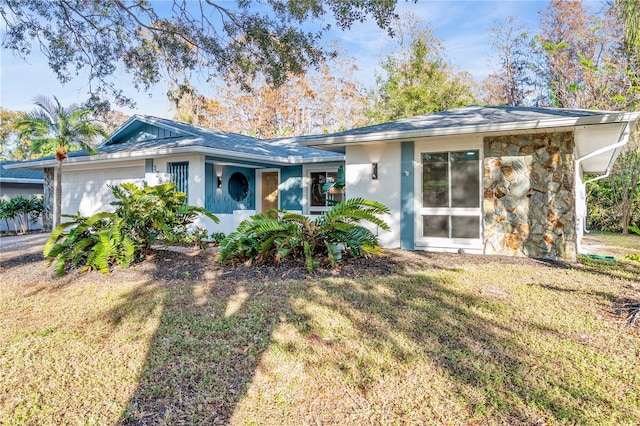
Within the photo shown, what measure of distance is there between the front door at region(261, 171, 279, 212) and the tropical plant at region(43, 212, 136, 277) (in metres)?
6.26

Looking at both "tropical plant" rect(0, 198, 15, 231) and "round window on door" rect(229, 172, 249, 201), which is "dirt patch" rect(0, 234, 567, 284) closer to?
"round window on door" rect(229, 172, 249, 201)

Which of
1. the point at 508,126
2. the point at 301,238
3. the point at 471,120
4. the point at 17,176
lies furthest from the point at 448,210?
the point at 17,176

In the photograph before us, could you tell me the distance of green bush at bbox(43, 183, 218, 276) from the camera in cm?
635

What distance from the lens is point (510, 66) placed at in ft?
77.5

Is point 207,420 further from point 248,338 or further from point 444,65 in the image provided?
point 444,65

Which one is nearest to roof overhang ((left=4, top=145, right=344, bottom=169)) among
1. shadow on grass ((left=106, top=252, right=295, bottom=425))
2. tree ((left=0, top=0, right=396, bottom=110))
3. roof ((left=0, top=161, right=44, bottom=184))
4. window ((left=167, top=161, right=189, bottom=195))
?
window ((left=167, top=161, right=189, bottom=195))

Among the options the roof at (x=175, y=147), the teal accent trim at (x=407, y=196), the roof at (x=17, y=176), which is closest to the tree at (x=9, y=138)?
the roof at (x=17, y=176)

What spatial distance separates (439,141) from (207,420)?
6.88 meters

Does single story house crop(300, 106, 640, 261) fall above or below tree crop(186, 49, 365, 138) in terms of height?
below

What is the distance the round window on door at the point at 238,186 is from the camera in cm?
1177

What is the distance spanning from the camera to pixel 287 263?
623 cm

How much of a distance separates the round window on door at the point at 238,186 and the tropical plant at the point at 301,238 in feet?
17.9

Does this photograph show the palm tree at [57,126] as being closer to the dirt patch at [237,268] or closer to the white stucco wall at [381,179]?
the dirt patch at [237,268]

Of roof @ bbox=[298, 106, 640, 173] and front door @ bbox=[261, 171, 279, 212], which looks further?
front door @ bbox=[261, 171, 279, 212]
